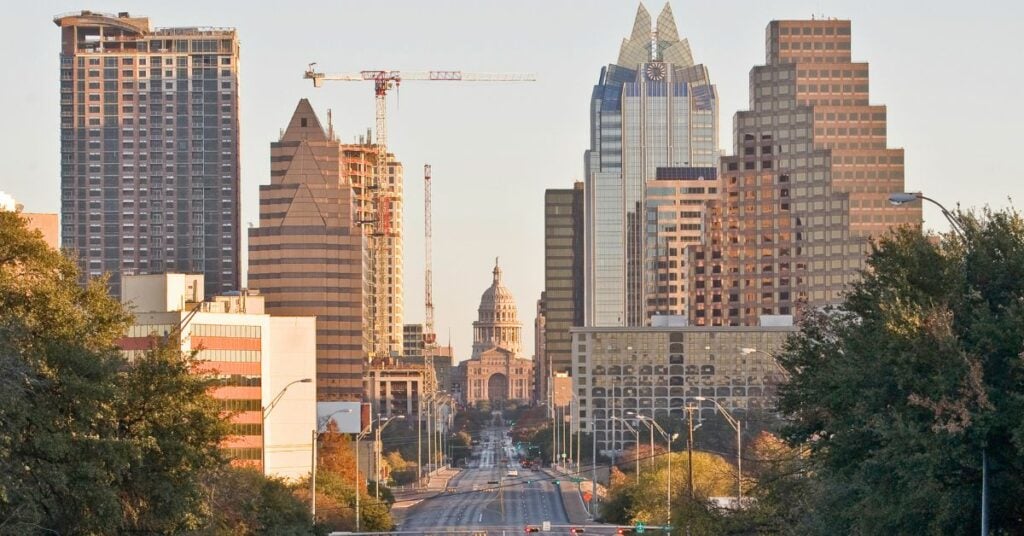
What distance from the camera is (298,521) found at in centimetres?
9406

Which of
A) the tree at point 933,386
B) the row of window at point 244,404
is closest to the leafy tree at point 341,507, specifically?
the row of window at point 244,404

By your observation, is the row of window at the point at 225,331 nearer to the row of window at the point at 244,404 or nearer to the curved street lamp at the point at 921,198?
the row of window at the point at 244,404

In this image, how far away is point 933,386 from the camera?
46.8m

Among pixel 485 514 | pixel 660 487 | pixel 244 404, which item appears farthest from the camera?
pixel 485 514

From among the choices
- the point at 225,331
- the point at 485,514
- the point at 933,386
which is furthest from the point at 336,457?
the point at 933,386

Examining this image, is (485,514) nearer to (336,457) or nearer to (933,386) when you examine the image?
(336,457)

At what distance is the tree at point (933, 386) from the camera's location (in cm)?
4550

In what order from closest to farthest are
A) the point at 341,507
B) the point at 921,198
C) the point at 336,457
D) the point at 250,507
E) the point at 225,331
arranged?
1. the point at 921,198
2. the point at 250,507
3. the point at 341,507
4. the point at 336,457
5. the point at 225,331

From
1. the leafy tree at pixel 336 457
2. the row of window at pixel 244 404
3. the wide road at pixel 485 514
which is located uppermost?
the row of window at pixel 244 404

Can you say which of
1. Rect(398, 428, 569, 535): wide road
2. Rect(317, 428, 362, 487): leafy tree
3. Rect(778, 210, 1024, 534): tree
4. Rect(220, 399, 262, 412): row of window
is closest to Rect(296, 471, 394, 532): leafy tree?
Rect(398, 428, 569, 535): wide road

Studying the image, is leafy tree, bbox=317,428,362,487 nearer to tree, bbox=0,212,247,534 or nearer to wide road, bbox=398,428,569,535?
wide road, bbox=398,428,569,535

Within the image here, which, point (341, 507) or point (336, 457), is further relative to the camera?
point (336, 457)

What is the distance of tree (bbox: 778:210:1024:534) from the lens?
45.5 meters

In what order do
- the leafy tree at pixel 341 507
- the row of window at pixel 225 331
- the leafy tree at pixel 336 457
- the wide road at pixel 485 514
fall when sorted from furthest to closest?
the row of window at pixel 225 331 < the leafy tree at pixel 336 457 < the wide road at pixel 485 514 < the leafy tree at pixel 341 507
